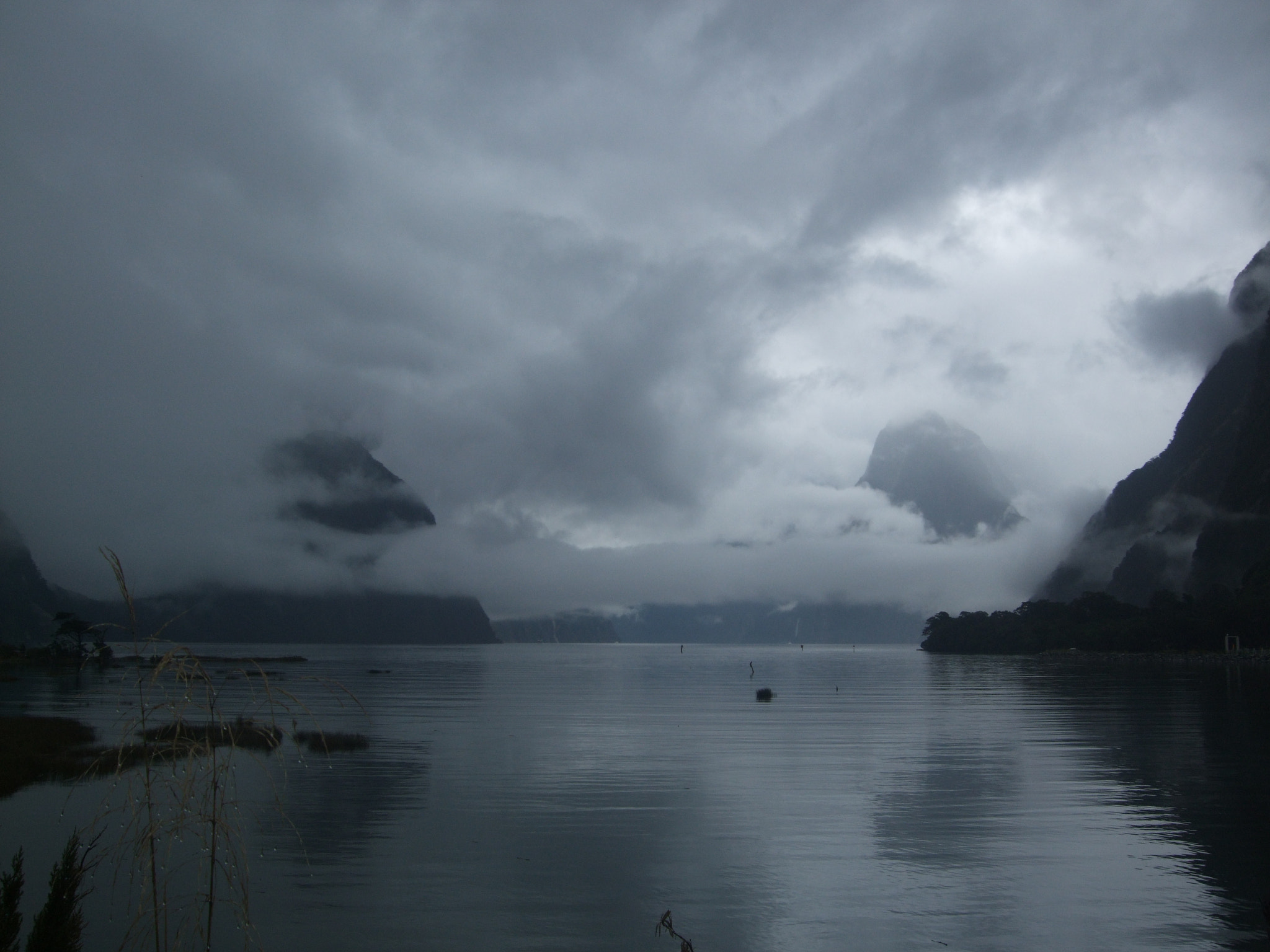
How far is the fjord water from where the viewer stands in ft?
54.4

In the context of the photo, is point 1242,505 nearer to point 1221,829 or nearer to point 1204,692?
point 1204,692

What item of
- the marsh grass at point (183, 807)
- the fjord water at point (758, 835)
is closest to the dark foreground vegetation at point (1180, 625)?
the fjord water at point (758, 835)

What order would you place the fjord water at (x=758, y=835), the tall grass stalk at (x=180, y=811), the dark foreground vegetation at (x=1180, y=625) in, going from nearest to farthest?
the tall grass stalk at (x=180, y=811) → the fjord water at (x=758, y=835) → the dark foreground vegetation at (x=1180, y=625)

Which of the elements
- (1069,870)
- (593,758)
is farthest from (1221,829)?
(593,758)

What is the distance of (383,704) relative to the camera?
62156mm

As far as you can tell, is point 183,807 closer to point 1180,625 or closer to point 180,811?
point 180,811

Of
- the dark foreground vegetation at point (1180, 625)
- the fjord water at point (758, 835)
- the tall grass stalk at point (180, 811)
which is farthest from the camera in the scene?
the dark foreground vegetation at point (1180, 625)

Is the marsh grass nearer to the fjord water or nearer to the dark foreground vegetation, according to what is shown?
the fjord water

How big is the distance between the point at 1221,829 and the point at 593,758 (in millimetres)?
21825

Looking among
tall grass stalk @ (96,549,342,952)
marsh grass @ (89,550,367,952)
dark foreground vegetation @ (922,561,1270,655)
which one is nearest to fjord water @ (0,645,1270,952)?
marsh grass @ (89,550,367,952)

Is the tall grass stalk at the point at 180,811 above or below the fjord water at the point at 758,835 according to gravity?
above

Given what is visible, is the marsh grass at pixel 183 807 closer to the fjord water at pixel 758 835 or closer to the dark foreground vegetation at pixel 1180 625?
the fjord water at pixel 758 835

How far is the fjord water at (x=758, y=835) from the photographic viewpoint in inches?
653

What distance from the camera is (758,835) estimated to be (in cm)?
2339
